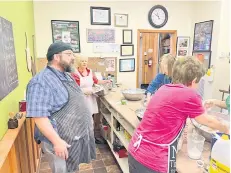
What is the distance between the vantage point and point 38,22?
12.1 ft

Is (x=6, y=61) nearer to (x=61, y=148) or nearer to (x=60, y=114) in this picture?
(x=60, y=114)

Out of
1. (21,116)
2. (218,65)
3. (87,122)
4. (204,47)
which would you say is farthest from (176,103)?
(204,47)

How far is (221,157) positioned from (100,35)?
3505 mm

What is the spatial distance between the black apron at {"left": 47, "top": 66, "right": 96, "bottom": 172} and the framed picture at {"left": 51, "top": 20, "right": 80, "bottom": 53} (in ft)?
8.20

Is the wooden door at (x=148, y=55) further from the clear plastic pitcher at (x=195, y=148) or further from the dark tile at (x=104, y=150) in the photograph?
the clear plastic pitcher at (x=195, y=148)

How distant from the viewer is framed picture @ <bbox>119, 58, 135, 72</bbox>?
4.26 metres

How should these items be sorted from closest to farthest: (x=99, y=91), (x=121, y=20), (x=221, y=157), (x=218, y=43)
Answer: (x=221, y=157), (x=99, y=91), (x=218, y=43), (x=121, y=20)

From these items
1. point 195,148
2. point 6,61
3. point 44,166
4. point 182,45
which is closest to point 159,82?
point 195,148

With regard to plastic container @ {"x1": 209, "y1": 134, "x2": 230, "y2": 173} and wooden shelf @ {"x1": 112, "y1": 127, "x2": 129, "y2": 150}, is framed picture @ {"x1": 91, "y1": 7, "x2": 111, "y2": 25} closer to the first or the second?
wooden shelf @ {"x1": 112, "y1": 127, "x2": 129, "y2": 150}

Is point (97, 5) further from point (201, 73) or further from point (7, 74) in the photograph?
point (201, 73)

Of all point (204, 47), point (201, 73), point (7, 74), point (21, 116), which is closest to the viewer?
point (201, 73)

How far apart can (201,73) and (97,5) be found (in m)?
3.28

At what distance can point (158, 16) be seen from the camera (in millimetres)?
4309

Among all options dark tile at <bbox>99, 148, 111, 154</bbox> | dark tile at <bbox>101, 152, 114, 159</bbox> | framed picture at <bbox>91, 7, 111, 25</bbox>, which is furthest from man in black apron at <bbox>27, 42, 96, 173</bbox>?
framed picture at <bbox>91, 7, 111, 25</bbox>
